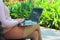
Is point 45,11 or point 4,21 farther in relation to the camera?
point 45,11

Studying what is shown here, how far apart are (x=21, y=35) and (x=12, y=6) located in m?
7.39

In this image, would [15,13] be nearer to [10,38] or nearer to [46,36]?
[46,36]

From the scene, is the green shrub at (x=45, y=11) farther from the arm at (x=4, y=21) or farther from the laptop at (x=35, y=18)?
the arm at (x=4, y=21)

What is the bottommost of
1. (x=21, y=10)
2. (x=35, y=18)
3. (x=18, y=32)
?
(x=21, y=10)

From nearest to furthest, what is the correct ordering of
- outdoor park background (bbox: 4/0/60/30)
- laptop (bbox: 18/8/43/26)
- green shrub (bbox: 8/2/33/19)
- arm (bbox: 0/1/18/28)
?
arm (bbox: 0/1/18/28), laptop (bbox: 18/8/43/26), outdoor park background (bbox: 4/0/60/30), green shrub (bbox: 8/2/33/19)

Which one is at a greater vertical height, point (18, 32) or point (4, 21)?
point (4, 21)

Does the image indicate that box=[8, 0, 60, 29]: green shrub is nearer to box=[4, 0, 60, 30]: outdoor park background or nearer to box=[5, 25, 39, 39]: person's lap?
box=[4, 0, 60, 30]: outdoor park background

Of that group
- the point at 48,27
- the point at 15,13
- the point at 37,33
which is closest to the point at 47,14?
the point at 48,27

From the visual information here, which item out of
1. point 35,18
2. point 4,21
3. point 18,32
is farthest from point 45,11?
point 4,21

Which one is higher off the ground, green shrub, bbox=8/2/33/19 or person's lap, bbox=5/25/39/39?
person's lap, bbox=5/25/39/39

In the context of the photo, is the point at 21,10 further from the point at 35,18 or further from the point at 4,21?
the point at 4,21

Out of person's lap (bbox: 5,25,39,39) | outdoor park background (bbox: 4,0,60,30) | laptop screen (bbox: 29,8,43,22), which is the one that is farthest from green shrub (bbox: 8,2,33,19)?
person's lap (bbox: 5,25,39,39)

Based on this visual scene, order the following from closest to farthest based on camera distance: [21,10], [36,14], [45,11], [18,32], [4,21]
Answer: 1. [4,21]
2. [18,32]
3. [36,14]
4. [45,11]
5. [21,10]

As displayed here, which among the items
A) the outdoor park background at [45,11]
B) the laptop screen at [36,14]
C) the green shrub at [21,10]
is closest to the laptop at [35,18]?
the laptop screen at [36,14]
